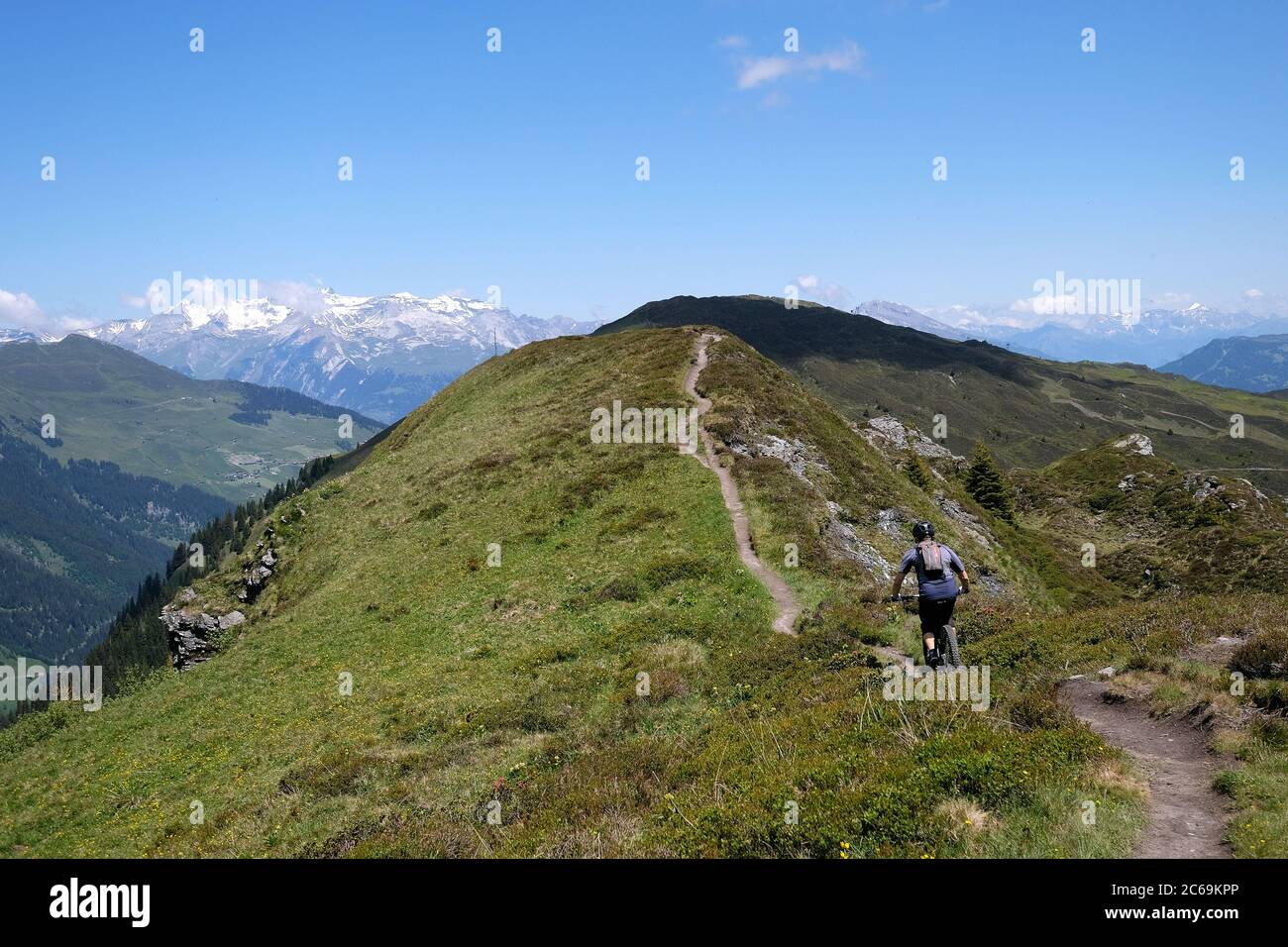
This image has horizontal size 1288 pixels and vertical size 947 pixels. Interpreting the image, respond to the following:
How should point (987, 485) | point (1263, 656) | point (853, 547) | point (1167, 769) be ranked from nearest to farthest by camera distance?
1. point (1167, 769)
2. point (1263, 656)
3. point (853, 547)
4. point (987, 485)

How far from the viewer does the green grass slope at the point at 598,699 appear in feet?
35.1

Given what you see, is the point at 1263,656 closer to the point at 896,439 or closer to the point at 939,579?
the point at 939,579

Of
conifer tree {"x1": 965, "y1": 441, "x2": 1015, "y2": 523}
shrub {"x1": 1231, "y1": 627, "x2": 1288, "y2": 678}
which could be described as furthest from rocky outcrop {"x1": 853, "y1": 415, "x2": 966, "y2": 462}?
shrub {"x1": 1231, "y1": 627, "x2": 1288, "y2": 678}

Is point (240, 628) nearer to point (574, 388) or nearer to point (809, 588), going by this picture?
point (574, 388)

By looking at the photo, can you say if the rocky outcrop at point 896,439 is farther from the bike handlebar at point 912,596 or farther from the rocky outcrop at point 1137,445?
the bike handlebar at point 912,596

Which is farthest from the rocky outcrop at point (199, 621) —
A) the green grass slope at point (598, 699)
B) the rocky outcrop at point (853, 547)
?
the rocky outcrop at point (853, 547)

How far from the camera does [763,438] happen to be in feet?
145

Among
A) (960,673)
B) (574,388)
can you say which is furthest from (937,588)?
(574,388)

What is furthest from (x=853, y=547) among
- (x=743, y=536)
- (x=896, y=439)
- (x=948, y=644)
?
(x=896, y=439)

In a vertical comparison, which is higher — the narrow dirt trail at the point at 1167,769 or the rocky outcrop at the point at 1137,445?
the rocky outcrop at the point at 1137,445

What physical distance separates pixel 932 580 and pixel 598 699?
1027cm

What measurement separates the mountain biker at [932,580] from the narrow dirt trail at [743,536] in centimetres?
810

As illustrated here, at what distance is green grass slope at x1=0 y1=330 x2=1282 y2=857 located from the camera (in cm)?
1071

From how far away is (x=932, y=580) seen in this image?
51.5 ft
